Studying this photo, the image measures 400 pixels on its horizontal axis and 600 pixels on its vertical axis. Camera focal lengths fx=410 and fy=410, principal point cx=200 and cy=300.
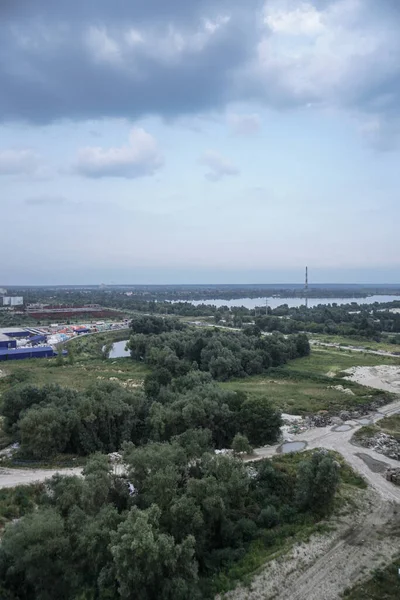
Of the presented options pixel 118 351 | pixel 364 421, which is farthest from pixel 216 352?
pixel 118 351

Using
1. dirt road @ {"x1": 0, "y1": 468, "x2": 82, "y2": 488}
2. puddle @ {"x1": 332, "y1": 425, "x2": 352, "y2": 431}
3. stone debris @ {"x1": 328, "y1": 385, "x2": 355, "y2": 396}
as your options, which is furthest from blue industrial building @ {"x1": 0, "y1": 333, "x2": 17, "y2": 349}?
puddle @ {"x1": 332, "y1": 425, "x2": 352, "y2": 431}

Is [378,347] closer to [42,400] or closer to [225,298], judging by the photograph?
[42,400]

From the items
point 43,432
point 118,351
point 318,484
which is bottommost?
point 118,351

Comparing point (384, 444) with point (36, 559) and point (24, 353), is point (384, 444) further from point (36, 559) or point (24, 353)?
point (24, 353)

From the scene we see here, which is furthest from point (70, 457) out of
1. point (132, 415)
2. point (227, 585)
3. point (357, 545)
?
point (357, 545)

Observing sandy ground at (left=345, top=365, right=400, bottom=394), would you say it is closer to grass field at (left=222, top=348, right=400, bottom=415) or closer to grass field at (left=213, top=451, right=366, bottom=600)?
grass field at (left=222, top=348, right=400, bottom=415)

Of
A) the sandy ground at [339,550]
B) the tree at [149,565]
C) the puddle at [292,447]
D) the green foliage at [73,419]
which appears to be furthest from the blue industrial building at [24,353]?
the tree at [149,565]
